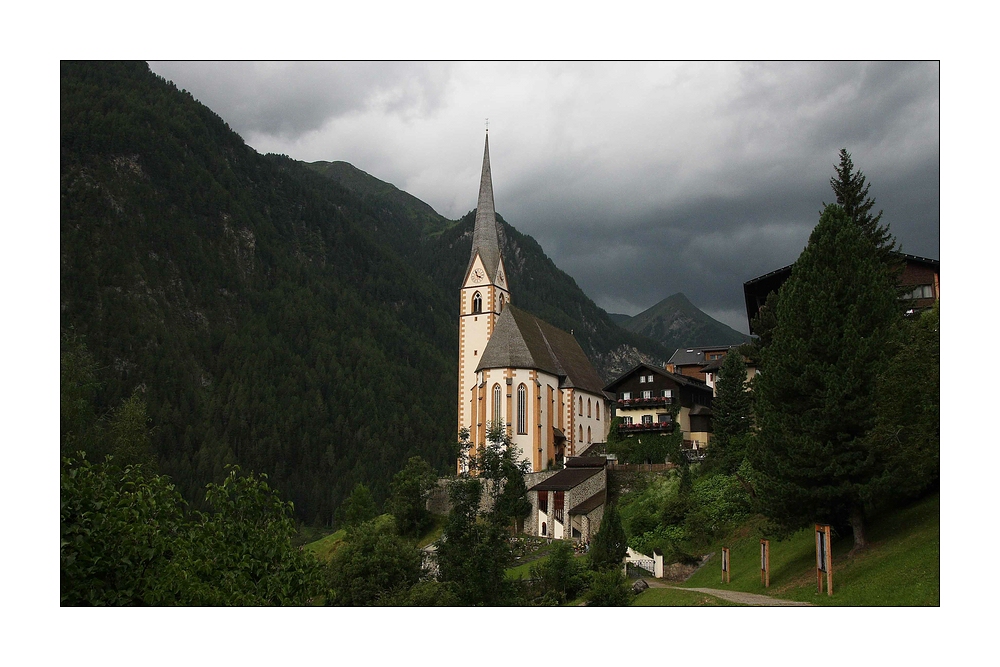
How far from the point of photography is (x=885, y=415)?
22344mm

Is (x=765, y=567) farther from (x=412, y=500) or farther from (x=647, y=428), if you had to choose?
(x=647, y=428)

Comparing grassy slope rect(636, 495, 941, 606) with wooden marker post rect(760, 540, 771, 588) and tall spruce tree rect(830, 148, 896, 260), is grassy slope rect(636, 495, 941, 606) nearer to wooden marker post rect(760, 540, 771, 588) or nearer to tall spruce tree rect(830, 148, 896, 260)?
wooden marker post rect(760, 540, 771, 588)

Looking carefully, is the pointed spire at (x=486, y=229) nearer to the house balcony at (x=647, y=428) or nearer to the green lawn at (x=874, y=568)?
the house balcony at (x=647, y=428)

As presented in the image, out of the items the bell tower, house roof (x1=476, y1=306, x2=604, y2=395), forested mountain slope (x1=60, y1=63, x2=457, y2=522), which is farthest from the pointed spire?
forested mountain slope (x1=60, y1=63, x2=457, y2=522)

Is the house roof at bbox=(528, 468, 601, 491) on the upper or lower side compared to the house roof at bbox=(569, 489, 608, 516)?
upper

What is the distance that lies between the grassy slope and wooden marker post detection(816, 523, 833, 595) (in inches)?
10.6

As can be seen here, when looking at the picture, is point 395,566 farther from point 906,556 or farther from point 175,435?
point 175,435

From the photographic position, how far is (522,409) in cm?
6178

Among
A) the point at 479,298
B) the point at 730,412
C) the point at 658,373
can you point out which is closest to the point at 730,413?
the point at 730,412

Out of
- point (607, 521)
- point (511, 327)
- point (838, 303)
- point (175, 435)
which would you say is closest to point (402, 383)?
point (175, 435)

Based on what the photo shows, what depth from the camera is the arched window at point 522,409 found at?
6106 centimetres

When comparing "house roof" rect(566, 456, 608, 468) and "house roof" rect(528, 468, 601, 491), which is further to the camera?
"house roof" rect(566, 456, 608, 468)

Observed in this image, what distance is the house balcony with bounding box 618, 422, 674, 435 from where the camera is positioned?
5953 centimetres

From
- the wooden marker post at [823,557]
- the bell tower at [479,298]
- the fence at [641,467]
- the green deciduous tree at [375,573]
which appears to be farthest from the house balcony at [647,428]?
the wooden marker post at [823,557]
